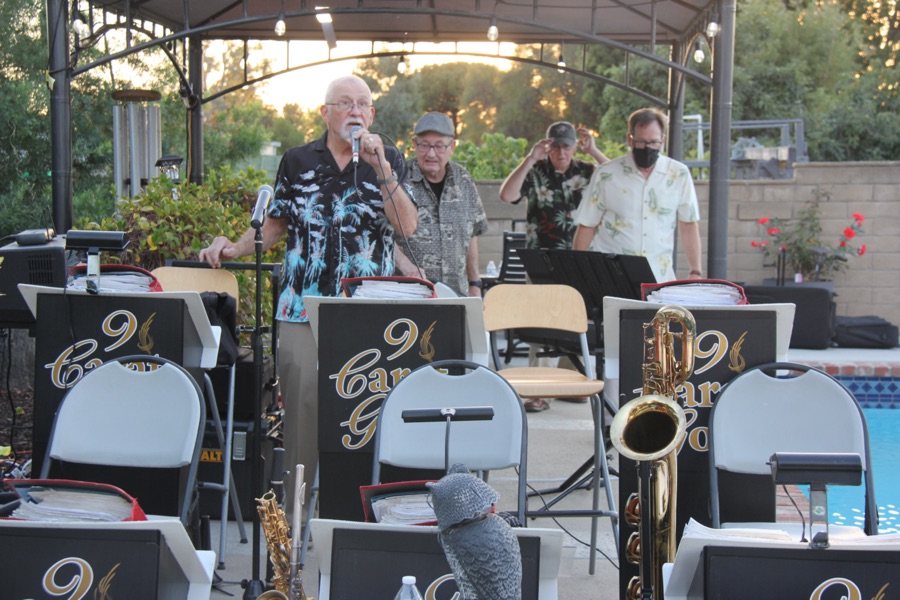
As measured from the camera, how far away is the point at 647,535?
111 inches

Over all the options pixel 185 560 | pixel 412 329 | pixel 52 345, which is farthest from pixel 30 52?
pixel 185 560

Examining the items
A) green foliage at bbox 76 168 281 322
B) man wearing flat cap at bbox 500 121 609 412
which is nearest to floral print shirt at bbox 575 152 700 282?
man wearing flat cap at bbox 500 121 609 412

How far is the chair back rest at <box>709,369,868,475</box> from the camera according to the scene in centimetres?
322

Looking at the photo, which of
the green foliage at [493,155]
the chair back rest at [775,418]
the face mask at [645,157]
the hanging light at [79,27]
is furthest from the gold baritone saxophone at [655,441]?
the green foliage at [493,155]

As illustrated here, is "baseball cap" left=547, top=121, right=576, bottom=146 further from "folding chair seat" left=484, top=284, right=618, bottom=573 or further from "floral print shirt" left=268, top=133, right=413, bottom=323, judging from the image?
"floral print shirt" left=268, top=133, right=413, bottom=323

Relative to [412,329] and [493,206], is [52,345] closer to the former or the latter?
[412,329]

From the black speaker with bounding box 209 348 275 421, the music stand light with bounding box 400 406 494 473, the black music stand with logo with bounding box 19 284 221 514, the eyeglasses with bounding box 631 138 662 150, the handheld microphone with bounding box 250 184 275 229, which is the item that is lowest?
the black speaker with bounding box 209 348 275 421

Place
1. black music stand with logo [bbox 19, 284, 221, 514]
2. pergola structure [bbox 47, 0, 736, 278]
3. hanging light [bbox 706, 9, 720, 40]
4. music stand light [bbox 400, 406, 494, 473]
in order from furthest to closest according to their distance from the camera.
A: hanging light [bbox 706, 9, 720, 40] < pergola structure [bbox 47, 0, 736, 278] < black music stand with logo [bbox 19, 284, 221, 514] < music stand light [bbox 400, 406, 494, 473]

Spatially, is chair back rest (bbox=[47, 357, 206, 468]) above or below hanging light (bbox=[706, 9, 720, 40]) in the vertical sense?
below

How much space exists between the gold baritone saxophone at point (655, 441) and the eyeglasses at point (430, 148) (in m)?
1.89

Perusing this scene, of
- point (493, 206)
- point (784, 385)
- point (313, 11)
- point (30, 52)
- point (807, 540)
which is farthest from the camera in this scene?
point (493, 206)

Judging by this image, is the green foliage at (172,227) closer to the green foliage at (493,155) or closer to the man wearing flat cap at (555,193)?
the man wearing flat cap at (555,193)

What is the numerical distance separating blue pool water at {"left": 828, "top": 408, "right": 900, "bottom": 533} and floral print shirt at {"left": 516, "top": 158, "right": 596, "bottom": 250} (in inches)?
80.7

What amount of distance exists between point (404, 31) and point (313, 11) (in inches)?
93.2
